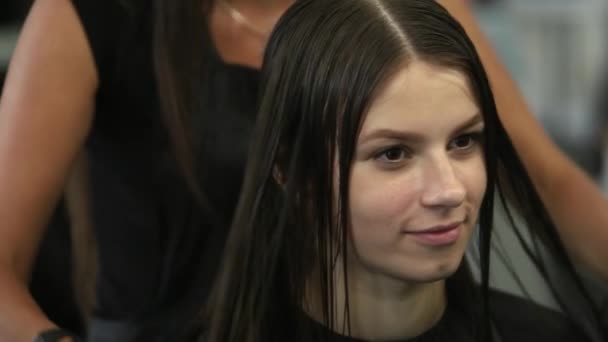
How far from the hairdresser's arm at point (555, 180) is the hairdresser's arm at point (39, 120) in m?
0.36

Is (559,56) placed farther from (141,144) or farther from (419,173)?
(419,173)

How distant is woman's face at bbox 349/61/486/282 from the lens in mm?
759

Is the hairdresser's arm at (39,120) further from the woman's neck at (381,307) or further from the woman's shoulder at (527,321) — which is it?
the woman's shoulder at (527,321)

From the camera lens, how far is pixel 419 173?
2.51 ft

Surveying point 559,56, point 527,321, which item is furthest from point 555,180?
point 559,56

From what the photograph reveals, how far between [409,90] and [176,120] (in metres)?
0.31

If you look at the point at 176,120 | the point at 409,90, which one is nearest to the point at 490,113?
the point at 409,90

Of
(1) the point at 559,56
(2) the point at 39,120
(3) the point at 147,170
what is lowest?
(1) the point at 559,56

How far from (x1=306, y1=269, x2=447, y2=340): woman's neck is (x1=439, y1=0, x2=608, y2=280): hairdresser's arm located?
0.19m

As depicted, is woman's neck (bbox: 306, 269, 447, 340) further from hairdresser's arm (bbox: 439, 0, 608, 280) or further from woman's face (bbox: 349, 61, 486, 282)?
hairdresser's arm (bbox: 439, 0, 608, 280)

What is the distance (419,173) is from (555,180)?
0.29m

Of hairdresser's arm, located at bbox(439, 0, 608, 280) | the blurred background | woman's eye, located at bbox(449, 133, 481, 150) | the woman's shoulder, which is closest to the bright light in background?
the blurred background

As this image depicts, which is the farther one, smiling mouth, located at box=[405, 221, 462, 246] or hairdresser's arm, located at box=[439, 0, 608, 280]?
hairdresser's arm, located at box=[439, 0, 608, 280]

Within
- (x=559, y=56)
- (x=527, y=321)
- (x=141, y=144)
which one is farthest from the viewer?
(x=559, y=56)
